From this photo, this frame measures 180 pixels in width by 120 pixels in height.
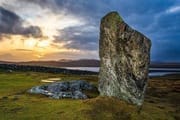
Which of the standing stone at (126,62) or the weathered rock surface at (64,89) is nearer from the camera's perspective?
the standing stone at (126,62)

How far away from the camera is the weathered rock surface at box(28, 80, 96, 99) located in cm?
4934

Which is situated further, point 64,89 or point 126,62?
point 64,89

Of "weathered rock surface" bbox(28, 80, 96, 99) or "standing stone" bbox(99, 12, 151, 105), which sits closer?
"standing stone" bbox(99, 12, 151, 105)

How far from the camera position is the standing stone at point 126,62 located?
4044 cm

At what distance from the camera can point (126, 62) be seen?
40750 millimetres

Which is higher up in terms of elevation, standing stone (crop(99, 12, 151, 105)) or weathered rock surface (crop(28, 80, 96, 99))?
standing stone (crop(99, 12, 151, 105))

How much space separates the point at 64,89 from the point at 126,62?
17701 millimetres

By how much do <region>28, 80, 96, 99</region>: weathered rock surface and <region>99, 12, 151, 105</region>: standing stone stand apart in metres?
9.18

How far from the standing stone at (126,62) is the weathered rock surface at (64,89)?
9180 mm

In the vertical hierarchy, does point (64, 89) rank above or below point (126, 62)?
below

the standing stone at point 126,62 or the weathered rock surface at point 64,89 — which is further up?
the standing stone at point 126,62

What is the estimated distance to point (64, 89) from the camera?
2186 inches

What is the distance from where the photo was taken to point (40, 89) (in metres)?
54.3

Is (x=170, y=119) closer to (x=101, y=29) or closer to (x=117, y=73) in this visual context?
(x=117, y=73)
